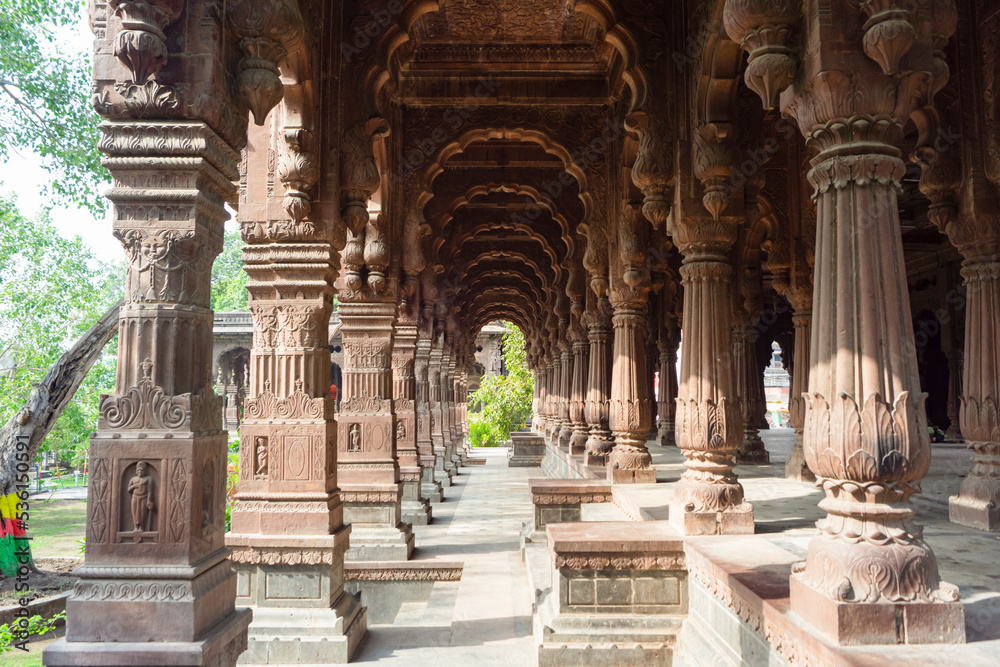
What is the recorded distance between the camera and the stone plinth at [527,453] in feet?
76.8

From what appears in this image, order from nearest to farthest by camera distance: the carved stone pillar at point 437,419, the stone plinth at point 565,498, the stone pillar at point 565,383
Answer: the stone plinth at point 565,498 < the stone pillar at point 565,383 < the carved stone pillar at point 437,419

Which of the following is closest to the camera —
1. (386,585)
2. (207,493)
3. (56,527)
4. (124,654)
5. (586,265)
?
(124,654)

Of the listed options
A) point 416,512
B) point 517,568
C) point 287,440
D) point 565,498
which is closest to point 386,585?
point 517,568

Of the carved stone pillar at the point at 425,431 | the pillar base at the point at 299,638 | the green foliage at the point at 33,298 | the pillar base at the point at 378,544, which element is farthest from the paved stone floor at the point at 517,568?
the green foliage at the point at 33,298

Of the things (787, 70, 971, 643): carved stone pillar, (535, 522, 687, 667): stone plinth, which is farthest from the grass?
(787, 70, 971, 643): carved stone pillar

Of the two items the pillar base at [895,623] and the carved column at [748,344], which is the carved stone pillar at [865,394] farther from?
the carved column at [748,344]

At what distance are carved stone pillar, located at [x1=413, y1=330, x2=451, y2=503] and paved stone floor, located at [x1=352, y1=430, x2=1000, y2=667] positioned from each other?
11.0 feet

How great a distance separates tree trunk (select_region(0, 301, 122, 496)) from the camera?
9.80 metres

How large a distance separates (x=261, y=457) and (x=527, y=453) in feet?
58.9

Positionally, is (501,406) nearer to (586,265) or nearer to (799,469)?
(586,265)

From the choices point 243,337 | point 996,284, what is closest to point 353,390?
point 996,284

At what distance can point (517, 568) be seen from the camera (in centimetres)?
870

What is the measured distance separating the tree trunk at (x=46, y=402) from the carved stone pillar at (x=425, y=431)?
239 inches

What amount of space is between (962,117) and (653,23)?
2849 millimetres
